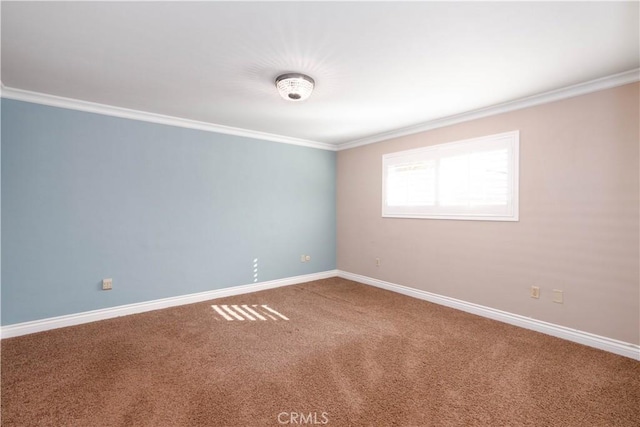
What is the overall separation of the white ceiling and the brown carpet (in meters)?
2.29

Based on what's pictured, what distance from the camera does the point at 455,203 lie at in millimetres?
3717

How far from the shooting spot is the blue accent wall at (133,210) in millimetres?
2961

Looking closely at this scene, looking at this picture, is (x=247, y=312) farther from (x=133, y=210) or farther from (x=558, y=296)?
(x=558, y=296)

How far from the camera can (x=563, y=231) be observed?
9.39ft

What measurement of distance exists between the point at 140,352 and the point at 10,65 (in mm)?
2466

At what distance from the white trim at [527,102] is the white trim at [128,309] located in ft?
8.93

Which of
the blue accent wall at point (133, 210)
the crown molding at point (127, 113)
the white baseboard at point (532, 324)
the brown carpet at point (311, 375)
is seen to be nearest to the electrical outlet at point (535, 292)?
the white baseboard at point (532, 324)

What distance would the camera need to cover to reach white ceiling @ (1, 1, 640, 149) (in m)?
1.74

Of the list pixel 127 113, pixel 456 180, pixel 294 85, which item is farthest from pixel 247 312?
pixel 456 180

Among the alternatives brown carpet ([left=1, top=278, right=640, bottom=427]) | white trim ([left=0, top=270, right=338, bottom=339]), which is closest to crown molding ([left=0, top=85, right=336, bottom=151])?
white trim ([left=0, top=270, right=338, bottom=339])

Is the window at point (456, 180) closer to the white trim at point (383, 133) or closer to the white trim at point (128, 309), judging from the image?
the white trim at point (383, 133)

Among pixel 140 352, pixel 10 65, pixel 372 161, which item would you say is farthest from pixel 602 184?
pixel 10 65

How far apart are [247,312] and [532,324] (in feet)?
9.76

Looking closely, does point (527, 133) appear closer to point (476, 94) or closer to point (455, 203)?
point (476, 94)
